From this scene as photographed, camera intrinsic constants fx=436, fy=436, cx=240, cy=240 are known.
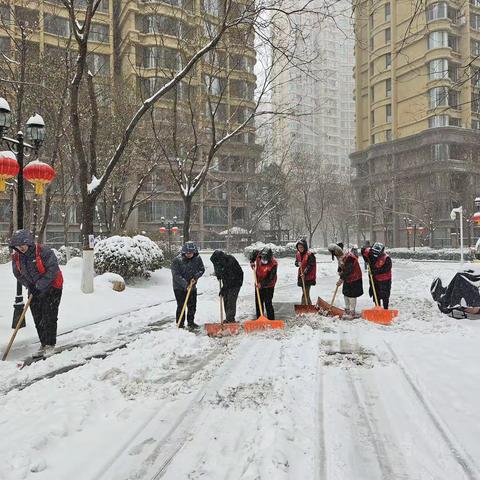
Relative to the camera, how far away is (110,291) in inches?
473

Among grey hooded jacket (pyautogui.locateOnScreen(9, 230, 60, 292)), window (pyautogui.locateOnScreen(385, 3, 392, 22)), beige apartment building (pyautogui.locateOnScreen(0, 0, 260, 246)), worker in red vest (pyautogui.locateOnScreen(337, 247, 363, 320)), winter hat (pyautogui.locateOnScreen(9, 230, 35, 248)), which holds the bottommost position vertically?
worker in red vest (pyautogui.locateOnScreen(337, 247, 363, 320))

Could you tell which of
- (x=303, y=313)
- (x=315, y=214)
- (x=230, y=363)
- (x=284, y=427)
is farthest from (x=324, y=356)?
(x=315, y=214)

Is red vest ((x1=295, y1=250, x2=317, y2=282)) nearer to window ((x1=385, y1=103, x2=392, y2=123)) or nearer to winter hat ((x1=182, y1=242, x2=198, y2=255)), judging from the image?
winter hat ((x1=182, y1=242, x2=198, y2=255))

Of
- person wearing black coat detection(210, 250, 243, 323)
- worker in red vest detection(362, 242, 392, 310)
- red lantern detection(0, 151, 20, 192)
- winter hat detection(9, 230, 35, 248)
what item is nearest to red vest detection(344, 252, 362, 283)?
worker in red vest detection(362, 242, 392, 310)

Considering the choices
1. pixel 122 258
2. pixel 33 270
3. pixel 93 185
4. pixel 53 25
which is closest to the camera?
pixel 33 270

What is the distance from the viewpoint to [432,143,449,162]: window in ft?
143

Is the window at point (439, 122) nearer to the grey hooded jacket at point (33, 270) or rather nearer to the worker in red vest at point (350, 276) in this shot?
the worker in red vest at point (350, 276)

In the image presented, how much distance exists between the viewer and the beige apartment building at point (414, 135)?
38.2 metres

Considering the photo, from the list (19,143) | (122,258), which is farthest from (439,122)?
(19,143)

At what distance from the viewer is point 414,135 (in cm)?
4616

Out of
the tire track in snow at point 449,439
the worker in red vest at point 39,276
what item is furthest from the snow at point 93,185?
the tire track in snow at point 449,439

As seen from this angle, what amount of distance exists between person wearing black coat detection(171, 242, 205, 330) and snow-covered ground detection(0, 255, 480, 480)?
1.01 m

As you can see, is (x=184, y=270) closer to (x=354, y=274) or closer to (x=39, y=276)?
(x=39, y=276)

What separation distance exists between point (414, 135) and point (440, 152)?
3.57 m
